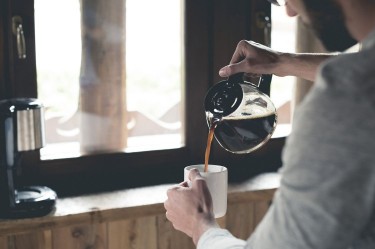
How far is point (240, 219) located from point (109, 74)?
25.9 inches

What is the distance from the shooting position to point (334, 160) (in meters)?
0.66

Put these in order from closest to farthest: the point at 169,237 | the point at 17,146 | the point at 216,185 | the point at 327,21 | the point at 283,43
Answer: the point at 327,21 → the point at 216,185 → the point at 17,146 → the point at 169,237 → the point at 283,43

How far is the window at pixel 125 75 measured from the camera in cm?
177

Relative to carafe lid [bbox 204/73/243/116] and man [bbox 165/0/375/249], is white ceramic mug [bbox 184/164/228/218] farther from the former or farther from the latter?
man [bbox 165/0/375/249]

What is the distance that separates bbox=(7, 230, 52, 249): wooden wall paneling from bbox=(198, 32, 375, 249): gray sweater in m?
1.09

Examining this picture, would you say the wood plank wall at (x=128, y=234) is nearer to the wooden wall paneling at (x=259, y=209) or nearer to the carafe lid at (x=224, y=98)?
the wooden wall paneling at (x=259, y=209)

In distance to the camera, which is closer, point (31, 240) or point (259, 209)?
point (31, 240)

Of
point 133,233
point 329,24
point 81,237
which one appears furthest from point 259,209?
point 329,24

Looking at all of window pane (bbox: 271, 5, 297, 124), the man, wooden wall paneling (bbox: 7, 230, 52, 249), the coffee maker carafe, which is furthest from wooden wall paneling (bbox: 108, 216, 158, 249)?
the man

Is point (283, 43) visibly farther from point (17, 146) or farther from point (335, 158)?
point (335, 158)

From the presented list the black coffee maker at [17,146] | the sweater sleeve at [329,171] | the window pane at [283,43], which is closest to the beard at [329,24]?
the sweater sleeve at [329,171]

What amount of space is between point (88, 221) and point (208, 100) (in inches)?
24.9

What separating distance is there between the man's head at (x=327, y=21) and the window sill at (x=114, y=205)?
1.02 meters

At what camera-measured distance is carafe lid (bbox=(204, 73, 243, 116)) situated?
1.22m
